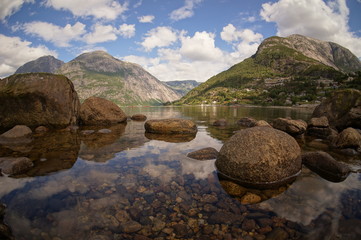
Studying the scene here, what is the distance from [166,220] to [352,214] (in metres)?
5.16

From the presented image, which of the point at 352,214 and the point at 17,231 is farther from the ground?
the point at 17,231

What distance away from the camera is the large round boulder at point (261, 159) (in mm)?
7348

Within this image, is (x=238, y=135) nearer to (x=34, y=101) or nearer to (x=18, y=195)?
(x=18, y=195)

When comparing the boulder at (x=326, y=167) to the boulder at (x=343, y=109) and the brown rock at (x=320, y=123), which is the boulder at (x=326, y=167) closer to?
the brown rock at (x=320, y=123)

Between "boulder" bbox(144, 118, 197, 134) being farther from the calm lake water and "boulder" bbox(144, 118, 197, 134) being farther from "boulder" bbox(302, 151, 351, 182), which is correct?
"boulder" bbox(302, 151, 351, 182)

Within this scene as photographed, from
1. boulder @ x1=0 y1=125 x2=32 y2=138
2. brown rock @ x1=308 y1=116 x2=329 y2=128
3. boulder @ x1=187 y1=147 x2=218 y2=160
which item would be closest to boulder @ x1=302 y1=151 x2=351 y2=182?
boulder @ x1=187 y1=147 x2=218 y2=160

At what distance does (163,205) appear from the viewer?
18.9 feet

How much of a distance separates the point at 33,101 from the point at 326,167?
21.9 metres

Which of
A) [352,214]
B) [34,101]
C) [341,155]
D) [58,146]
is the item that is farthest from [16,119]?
[341,155]


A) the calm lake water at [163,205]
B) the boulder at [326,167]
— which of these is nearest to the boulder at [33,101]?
the calm lake water at [163,205]

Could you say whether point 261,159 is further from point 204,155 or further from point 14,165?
point 14,165

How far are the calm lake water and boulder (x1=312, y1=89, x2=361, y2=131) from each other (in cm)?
1369

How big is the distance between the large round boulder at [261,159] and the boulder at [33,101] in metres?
17.3

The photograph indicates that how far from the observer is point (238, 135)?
859cm
